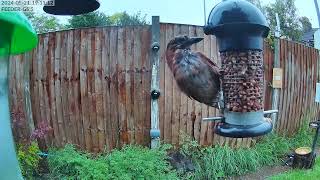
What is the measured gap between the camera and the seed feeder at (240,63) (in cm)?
170

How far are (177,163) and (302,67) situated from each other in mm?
2817

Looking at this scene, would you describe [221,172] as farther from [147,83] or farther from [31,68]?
[31,68]

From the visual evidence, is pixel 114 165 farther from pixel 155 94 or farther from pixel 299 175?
pixel 299 175

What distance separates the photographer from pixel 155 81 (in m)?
5.03

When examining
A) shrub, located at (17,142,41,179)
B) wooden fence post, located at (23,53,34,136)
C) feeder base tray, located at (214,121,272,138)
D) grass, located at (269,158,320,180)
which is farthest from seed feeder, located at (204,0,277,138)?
wooden fence post, located at (23,53,34,136)

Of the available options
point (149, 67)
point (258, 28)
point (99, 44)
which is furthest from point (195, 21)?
point (258, 28)

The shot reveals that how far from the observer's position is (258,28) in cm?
173

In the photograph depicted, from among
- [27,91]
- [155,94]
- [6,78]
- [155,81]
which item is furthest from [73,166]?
[6,78]

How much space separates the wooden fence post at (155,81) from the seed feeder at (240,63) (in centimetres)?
303

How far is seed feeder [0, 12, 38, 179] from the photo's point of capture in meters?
1.23

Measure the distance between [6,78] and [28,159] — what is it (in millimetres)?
3186

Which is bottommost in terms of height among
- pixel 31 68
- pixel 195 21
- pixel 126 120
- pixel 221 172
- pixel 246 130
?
pixel 221 172

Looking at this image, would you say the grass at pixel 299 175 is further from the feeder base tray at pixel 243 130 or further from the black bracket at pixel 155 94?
the feeder base tray at pixel 243 130

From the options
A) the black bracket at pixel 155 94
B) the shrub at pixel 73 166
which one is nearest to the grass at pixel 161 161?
the shrub at pixel 73 166
